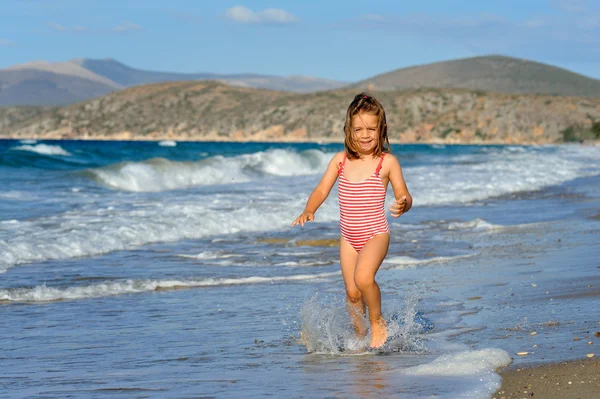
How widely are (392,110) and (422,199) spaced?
106278mm

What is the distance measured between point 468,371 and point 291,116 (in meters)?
123

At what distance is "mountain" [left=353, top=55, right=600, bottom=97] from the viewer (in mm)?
165375

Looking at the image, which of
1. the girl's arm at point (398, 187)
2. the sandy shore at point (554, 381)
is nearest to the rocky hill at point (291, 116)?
the girl's arm at point (398, 187)

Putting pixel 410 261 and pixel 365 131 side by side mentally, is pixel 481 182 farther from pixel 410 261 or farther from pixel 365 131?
pixel 365 131

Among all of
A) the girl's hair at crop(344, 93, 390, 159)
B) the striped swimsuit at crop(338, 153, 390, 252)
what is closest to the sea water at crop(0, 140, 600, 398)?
the striped swimsuit at crop(338, 153, 390, 252)

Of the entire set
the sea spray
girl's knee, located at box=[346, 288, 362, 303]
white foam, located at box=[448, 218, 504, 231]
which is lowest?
white foam, located at box=[448, 218, 504, 231]

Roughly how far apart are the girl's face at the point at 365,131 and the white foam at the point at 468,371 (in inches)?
53.3

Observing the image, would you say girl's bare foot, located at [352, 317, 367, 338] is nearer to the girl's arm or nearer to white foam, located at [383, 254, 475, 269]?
the girl's arm

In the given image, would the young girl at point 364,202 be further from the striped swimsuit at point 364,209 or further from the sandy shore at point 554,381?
the sandy shore at point 554,381

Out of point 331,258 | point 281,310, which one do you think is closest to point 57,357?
point 281,310

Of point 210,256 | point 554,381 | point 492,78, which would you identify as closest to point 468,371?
point 554,381

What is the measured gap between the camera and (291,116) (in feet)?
418

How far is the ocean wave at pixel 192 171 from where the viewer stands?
2488cm

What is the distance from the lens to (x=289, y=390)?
4422 mm
